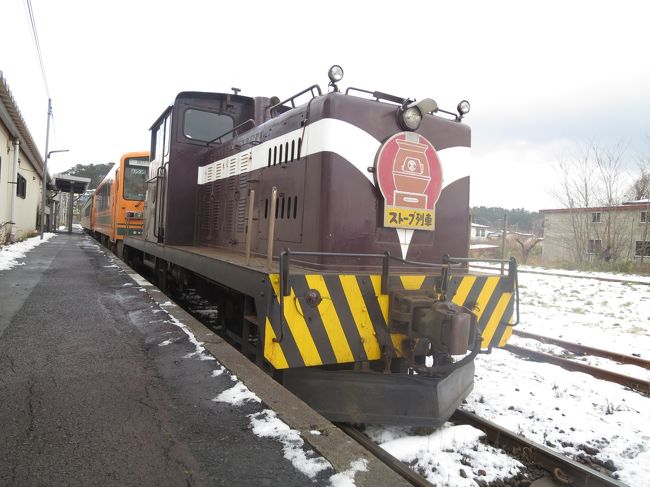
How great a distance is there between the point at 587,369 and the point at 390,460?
120 inches

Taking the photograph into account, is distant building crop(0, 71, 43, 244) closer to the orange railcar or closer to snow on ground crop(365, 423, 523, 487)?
the orange railcar

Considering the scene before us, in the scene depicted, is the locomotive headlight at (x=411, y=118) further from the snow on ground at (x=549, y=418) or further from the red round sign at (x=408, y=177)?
the snow on ground at (x=549, y=418)

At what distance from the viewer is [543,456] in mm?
2658

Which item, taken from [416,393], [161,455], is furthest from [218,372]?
[416,393]

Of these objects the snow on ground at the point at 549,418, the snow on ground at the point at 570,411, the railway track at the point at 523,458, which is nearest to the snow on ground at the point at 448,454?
the snow on ground at the point at 549,418

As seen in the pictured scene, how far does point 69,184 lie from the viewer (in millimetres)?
30281

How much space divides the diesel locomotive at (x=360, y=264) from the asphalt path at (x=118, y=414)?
58cm

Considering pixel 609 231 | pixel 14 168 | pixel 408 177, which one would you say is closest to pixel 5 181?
pixel 14 168

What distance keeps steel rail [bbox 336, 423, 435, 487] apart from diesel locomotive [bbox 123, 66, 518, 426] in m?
0.11

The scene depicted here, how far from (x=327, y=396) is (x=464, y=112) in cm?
281

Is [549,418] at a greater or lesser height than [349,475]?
lesser

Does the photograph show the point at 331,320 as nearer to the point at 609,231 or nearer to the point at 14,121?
the point at 14,121

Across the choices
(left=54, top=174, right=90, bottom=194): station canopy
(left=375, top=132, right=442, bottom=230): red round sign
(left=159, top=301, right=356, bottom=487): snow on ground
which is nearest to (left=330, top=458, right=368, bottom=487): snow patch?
(left=159, top=301, right=356, bottom=487): snow on ground

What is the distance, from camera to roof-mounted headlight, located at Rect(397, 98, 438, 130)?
3.49m
